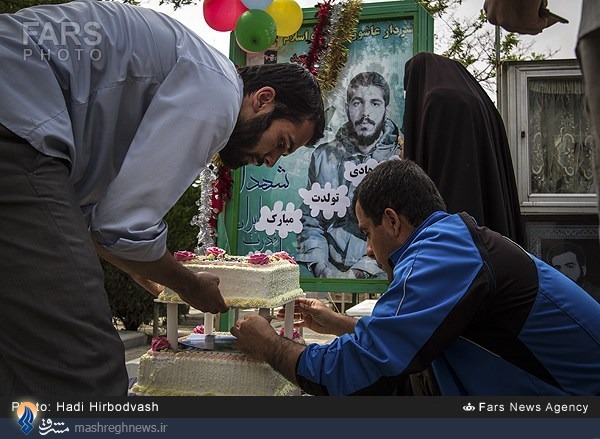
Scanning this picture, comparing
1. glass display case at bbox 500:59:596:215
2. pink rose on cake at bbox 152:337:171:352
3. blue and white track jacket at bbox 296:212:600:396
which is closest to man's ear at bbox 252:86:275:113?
blue and white track jacket at bbox 296:212:600:396

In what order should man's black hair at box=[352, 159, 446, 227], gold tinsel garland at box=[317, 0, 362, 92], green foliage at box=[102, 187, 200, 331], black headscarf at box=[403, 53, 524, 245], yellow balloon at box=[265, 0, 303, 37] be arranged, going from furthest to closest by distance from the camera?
1. green foliage at box=[102, 187, 200, 331]
2. gold tinsel garland at box=[317, 0, 362, 92]
3. yellow balloon at box=[265, 0, 303, 37]
4. black headscarf at box=[403, 53, 524, 245]
5. man's black hair at box=[352, 159, 446, 227]

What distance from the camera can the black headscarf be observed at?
3383 mm

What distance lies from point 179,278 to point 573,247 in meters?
4.04

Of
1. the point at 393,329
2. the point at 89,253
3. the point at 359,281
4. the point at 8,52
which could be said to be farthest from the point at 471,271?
the point at 359,281

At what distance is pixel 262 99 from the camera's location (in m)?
2.21

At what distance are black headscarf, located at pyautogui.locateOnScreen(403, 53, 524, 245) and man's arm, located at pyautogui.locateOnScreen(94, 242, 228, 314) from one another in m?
1.59

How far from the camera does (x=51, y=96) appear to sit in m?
1.62

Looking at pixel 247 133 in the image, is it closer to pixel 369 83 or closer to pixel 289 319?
pixel 289 319

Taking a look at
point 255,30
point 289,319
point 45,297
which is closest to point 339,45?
point 255,30

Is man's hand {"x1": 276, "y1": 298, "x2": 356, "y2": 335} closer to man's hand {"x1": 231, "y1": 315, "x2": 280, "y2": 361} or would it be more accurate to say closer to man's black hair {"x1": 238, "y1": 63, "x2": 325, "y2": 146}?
man's hand {"x1": 231, "y1": 315, "x2": 280, "y2": 361}

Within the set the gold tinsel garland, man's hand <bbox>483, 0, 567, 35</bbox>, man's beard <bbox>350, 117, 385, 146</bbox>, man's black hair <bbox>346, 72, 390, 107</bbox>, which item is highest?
the gold tinsel garland

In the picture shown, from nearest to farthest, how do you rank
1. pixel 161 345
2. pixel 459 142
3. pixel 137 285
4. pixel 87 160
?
pixel 87 160 → pixel 161 345 → pixel 459 142 → pixel 137 285
